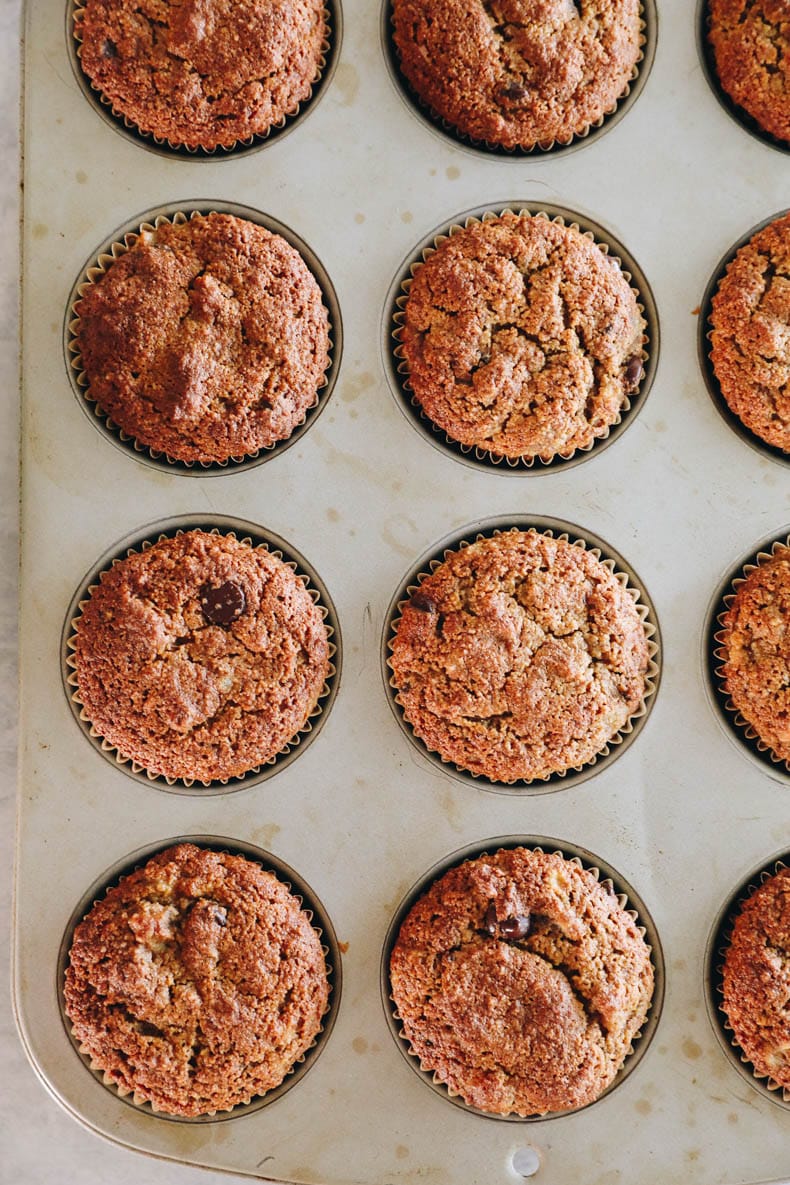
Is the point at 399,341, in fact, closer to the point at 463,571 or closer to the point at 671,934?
the point at 463,571

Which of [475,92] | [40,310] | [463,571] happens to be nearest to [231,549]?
[463,571]

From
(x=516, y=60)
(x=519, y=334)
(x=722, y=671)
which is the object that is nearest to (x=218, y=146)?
(x=516, y=60)

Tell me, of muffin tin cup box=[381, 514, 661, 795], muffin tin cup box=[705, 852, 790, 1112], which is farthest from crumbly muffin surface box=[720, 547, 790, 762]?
muffin tin cup box=[705, 852, 790, 1112]

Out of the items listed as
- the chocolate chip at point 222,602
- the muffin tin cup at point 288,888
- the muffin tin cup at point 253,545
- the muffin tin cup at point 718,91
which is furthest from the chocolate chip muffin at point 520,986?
the muffin tin cup at point 718,91

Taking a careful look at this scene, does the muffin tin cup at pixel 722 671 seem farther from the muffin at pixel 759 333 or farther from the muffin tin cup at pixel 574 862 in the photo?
the muffin tin cup at pixel 574 862

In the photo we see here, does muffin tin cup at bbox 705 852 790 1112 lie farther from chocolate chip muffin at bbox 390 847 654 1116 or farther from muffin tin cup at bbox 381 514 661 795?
muffin tin cup at bbox 381 514 661 795

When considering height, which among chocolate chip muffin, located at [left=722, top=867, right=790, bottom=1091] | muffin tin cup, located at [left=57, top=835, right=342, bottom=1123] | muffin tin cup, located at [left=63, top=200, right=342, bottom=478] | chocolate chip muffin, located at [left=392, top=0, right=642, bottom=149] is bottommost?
muffin tin cup, located at [left=57, top=835, right=342, bottom=1123]
